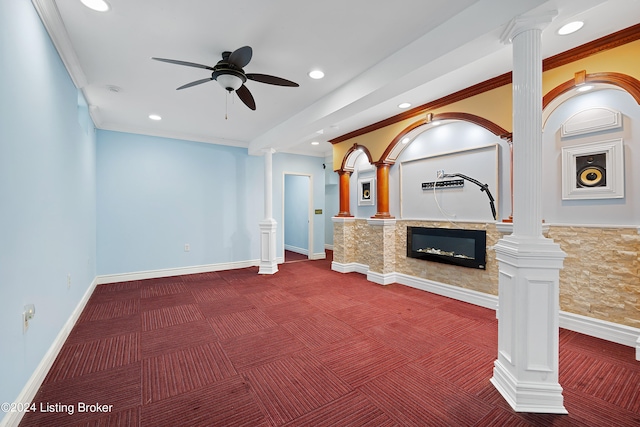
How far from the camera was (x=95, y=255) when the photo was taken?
469cm

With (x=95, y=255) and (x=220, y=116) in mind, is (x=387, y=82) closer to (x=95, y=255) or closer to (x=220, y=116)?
(x=220, y=116)

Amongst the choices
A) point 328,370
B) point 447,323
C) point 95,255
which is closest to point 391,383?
point 328,370

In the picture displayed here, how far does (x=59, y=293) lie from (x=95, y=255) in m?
2.49

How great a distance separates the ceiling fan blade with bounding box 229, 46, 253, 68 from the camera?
2.27m

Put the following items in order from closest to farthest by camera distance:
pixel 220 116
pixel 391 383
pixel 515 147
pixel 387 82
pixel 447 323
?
pixel 515 147 → pixel 391 383 → pixel 387 82 → pixel 447 323 → pixel 220 116

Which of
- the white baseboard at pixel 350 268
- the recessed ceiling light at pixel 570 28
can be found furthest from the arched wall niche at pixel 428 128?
the white baseboard at pixel 350 268

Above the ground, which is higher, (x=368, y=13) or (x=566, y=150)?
(x=368, y=13)

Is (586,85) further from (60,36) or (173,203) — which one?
(173,203)

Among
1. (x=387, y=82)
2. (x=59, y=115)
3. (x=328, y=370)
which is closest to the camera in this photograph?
(x=328, y=370)

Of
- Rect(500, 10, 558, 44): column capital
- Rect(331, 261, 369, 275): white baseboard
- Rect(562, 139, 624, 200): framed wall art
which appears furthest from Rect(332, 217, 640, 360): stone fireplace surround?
Rect(500, 10, 558, 44): column capital

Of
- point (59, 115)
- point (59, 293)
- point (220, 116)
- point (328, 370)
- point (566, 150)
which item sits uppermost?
point (220, 116)

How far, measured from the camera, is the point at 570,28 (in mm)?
2346

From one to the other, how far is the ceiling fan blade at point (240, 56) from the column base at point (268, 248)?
3543mm

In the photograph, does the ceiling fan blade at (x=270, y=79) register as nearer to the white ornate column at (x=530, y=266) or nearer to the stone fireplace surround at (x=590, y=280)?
the white ornate column at (x=530, y=266)
